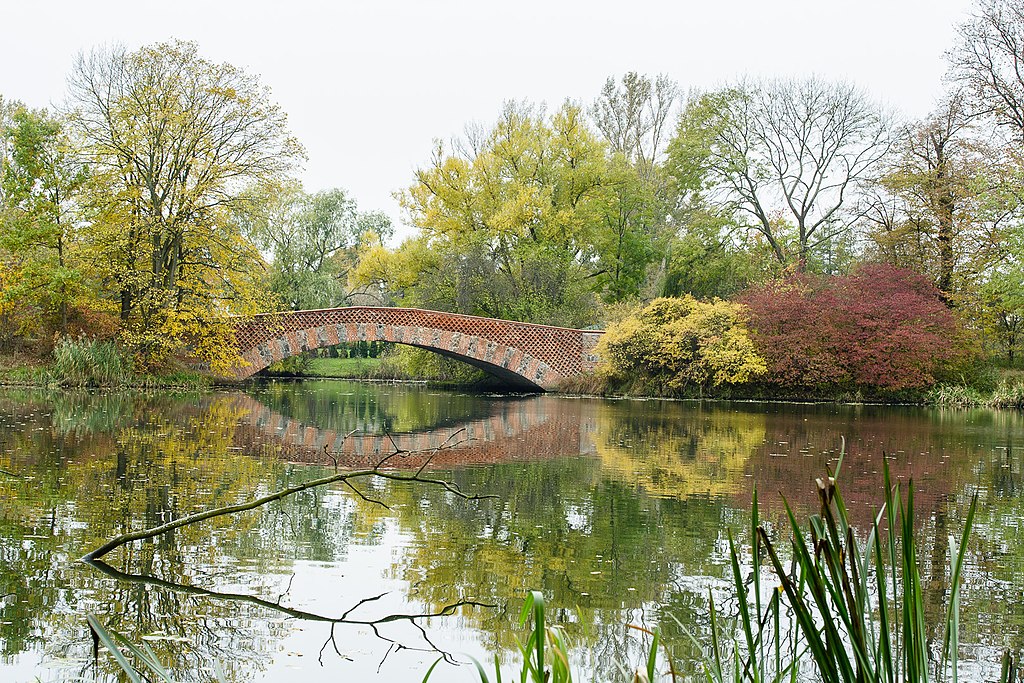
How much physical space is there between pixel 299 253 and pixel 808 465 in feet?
114

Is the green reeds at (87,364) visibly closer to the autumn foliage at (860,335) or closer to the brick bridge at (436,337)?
the brick bridge at (436,337)

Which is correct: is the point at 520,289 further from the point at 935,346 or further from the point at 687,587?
the point at 687,587

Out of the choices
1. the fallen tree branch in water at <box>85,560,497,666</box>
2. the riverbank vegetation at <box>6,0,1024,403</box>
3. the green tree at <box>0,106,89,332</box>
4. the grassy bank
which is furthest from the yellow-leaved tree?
the fallen tree branch in water at <box>85,560,497,666</box>

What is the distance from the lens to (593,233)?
98.5 feet

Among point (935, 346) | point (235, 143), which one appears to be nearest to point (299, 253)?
point (235, 143)

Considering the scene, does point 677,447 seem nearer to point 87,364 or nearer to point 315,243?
point 87,364

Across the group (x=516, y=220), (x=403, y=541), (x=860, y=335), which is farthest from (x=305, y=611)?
(x=516, y=220)

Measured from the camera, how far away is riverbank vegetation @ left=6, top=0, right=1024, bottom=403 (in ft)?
67.5

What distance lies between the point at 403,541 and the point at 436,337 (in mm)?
20384

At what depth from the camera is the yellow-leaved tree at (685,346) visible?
74.3ft

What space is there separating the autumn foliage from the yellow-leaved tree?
69cm

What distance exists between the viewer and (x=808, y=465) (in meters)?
8.81

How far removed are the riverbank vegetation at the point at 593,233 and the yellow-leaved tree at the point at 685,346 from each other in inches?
2.9

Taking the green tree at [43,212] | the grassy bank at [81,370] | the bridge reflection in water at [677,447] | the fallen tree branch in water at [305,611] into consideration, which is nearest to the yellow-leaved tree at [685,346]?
the bridge reflection in water at [677,447]
